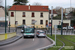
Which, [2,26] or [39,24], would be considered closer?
[39,24]

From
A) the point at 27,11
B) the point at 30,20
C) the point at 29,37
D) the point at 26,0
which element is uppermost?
the point at 26,0

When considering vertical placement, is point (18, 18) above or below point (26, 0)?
below

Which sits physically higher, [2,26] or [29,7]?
[29,7]

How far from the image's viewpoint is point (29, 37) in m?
29.7

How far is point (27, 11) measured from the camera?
194ft

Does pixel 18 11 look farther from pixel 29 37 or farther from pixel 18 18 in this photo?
pixel 29 37

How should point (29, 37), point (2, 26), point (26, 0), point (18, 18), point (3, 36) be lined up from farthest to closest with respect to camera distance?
point (26, 0)
point (2, 26)
point (18, 18)
point (29, 37)
point (3, 36)

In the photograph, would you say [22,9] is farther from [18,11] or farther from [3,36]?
[3,36]

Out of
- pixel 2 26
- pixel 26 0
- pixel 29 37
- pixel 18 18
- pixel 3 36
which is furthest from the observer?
pixel 26 0

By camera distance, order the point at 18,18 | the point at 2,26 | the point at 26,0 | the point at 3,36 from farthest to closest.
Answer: the point at 26,0 < the point at 2,26 < the point at 18,18 < the point at 3,36

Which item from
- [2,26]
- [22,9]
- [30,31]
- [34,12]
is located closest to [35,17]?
[34,12]

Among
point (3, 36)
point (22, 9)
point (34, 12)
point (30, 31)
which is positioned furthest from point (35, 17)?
point (3, 36)

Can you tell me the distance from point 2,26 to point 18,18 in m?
10.0

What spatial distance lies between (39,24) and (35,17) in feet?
11.4
